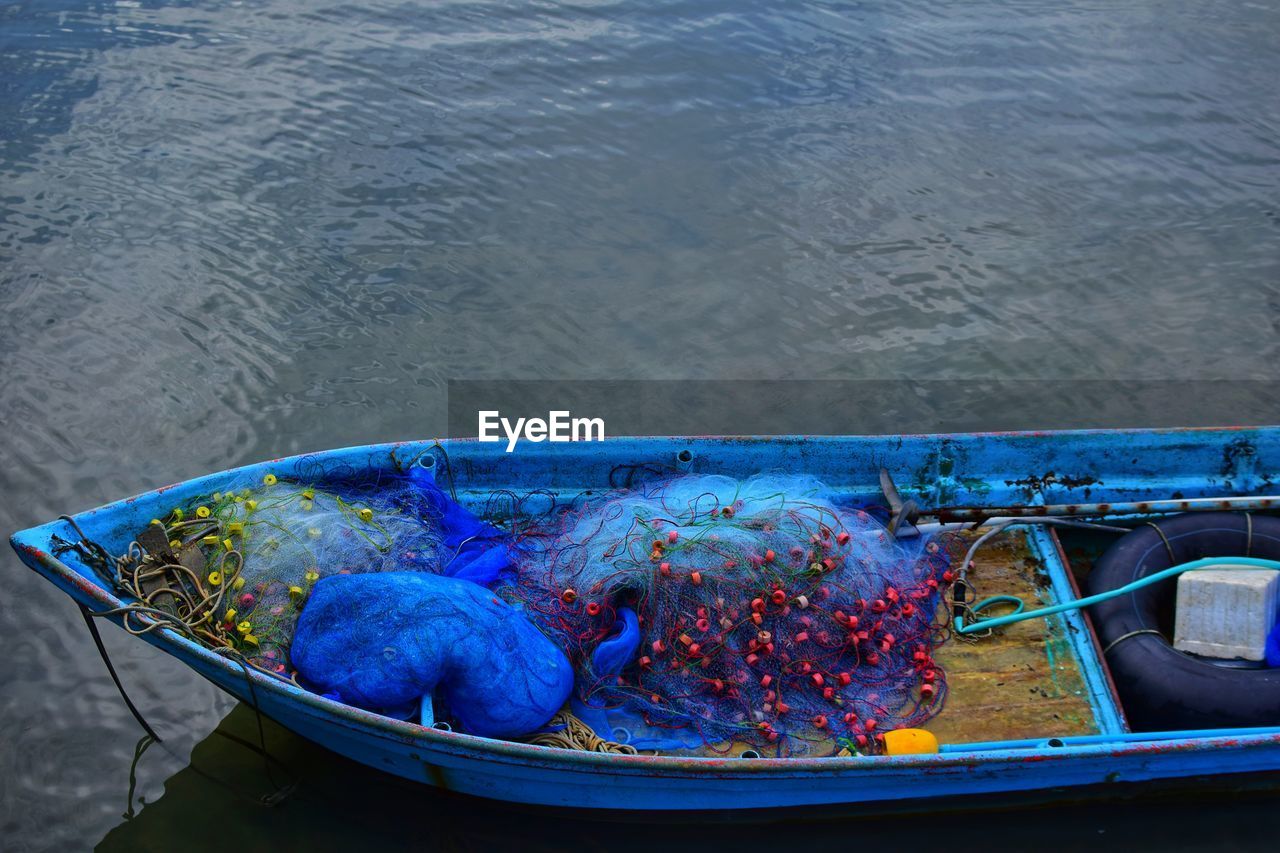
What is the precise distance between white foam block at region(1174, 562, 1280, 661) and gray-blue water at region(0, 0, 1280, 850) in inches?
39.1

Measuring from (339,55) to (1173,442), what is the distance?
10.3m

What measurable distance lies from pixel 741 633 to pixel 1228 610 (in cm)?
253

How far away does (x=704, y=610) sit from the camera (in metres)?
5.68

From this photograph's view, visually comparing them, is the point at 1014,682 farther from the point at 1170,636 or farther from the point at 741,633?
the point at 741,633

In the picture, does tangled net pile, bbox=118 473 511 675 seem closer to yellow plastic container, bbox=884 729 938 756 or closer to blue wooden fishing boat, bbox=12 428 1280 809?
blue wooden fishing boat, bbox=12 428 1280 809

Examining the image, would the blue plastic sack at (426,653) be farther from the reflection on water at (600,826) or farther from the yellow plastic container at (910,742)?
the yellow plastic container at (910,742)

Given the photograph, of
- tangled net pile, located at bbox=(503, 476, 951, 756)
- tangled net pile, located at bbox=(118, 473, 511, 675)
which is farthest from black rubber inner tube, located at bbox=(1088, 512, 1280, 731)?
tangled net pile, located at bbox=(118, 473, 511, 675)

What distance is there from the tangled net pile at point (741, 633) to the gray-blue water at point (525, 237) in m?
0.78

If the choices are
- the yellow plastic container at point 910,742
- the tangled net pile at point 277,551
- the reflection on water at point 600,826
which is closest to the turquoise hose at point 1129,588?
the yellow plastic container at point 910,742

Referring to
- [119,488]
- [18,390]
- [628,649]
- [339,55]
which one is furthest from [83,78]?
[628,649]

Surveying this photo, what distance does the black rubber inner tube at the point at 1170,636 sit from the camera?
5516mm

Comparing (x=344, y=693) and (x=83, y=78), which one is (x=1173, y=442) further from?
(x=83, y=78)

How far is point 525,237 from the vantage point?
34.7 feet

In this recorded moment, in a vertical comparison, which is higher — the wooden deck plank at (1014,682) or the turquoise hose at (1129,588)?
the turquoise hose at (1129,588)
